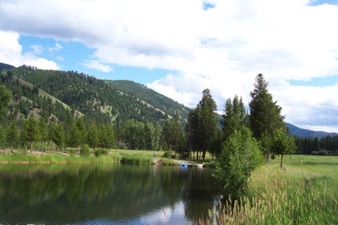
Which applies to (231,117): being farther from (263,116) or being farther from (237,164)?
(237,164)

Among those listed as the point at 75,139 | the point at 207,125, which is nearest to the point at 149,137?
the point at 75,139

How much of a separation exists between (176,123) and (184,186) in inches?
3157

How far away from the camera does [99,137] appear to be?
125m

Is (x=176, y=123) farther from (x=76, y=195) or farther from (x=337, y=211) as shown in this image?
(x=337, y=211)

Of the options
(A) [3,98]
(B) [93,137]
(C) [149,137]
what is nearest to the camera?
(A) [3,98]

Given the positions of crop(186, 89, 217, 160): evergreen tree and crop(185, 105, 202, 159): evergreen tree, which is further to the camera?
crop(185, 105, 202, 159): evergreen tree

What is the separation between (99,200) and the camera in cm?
4303

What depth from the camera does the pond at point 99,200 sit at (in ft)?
108

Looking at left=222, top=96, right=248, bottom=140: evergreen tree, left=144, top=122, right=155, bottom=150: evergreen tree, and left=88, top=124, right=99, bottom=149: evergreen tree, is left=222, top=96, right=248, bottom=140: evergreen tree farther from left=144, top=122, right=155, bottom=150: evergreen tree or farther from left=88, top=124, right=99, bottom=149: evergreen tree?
left=144, top=122, right=155, bottom=150: evergreen tree

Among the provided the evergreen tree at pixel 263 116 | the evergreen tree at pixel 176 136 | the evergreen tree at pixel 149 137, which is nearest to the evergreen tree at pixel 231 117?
the evergreen tree at pixel 263 116

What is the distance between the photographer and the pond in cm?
3306

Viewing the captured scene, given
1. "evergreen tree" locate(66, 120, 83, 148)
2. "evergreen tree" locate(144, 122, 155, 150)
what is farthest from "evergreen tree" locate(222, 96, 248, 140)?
"evergreen tree" locate(144, 122, 155, 150)

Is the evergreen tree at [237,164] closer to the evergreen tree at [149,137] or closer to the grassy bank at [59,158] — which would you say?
the grassy bank at [59,158]

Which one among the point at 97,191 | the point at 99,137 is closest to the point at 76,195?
the point at 97,191
